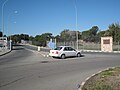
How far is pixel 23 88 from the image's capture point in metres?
8.68

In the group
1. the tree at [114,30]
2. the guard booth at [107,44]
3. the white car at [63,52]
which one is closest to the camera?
the white car at [63,52]

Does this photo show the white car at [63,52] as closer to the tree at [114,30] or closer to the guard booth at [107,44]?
the guard booth at [107,44]

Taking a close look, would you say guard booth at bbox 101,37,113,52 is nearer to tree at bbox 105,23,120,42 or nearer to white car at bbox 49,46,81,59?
white car at bbox 49,46,81,59

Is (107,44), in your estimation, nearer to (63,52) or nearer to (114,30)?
(63,52)

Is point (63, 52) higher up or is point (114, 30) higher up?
point (114, 30)

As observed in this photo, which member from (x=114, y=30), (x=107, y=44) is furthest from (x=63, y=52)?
(x=114, y=30)

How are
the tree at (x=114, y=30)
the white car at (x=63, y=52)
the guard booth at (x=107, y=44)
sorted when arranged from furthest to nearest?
the tree at (x=114, y=30) < the guard booth at (x=107, y=44) < the white car at (x=63, y=52)

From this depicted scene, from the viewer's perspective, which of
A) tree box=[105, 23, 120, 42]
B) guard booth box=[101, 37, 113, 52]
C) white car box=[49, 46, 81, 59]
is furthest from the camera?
tree box=[105, 23, 120, 42]

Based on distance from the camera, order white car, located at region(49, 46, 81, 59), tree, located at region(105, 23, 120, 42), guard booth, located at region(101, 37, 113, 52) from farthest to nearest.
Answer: tree, located at region(105, 23, 120, 42) < guard booth, located at region(101, 37, 113, 52) < white car, located at region(49, 46, 81, 59)

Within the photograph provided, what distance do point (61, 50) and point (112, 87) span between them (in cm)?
1732

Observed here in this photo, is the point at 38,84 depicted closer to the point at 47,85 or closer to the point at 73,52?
the point at 47,85

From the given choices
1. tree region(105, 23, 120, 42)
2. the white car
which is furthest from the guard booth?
tree region(105, 23, 120, 42)

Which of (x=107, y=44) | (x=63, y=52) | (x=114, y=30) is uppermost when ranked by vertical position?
Answer: (x=114, y=30)

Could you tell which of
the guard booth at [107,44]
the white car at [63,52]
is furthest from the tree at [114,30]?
the white car at [63,52]
